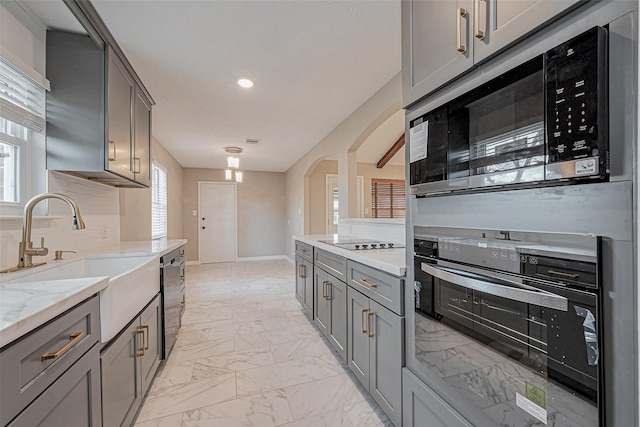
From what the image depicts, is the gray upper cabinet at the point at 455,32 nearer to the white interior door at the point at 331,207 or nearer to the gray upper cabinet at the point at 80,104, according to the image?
the gray upper cabinet at the point at 80,104

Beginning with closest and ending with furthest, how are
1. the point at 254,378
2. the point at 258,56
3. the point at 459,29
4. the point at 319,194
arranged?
1. the point at 459,29
2. the point at 254,378
3. the point at 258,56
4. the point at 319,194

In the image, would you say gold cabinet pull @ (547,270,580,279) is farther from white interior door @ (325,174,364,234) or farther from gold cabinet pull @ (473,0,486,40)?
white interior door @ (325,174,364,234)

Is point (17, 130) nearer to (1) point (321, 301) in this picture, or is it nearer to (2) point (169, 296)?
(2) point (169, 296)

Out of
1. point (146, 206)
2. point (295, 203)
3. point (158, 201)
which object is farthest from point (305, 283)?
point (295, 203)

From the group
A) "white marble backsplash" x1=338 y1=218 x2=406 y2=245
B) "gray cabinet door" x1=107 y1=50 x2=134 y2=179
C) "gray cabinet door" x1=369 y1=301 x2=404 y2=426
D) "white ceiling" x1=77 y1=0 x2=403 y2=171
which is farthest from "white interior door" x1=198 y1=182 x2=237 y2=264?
"gray cabinet door" x1=369 y1=301 x2=404 y2=426

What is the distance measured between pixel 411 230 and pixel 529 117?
2.09 ft

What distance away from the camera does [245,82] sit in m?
2.48

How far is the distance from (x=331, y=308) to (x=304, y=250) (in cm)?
93

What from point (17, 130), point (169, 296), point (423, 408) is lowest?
point (423, 408)

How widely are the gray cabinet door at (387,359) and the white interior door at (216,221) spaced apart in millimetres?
5705

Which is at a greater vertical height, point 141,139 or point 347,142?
point 347,142

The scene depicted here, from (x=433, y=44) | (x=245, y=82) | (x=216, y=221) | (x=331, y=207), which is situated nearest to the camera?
(x=433, y=44)

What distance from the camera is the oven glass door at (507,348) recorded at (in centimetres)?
68

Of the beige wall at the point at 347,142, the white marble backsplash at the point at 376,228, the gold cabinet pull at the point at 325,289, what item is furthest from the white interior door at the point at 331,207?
the gold cabinet pull at the point at 325,289
